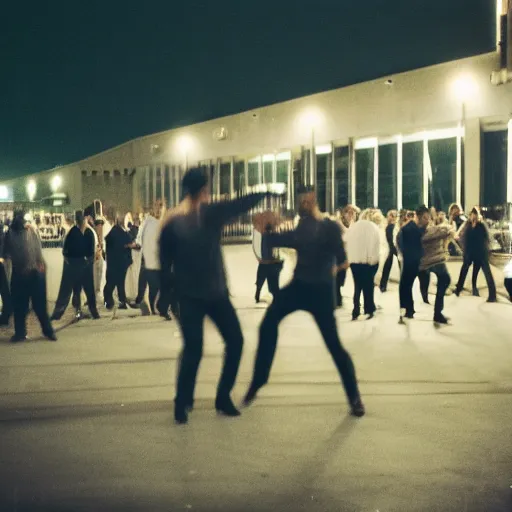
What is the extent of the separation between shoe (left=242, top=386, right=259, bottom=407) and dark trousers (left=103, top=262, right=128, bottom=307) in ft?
29.7

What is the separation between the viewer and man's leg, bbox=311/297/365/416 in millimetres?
7520

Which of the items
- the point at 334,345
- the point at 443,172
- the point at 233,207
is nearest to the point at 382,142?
the point at 443,172

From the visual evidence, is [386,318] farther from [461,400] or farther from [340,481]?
[340,481]

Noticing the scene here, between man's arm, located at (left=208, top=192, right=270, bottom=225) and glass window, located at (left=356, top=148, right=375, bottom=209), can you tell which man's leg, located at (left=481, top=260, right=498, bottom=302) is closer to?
man's arm, located at (left=208, top=192, right=270, bottom=225)

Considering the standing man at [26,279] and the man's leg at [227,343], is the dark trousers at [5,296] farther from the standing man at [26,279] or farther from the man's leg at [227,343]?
the man's leg at [227,343]

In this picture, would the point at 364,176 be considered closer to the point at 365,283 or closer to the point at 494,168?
the point at 494,168

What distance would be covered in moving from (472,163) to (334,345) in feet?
67.7

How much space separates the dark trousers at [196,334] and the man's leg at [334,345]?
0.66 metres

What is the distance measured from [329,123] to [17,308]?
2250 centimetres

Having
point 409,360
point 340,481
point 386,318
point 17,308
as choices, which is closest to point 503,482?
point 340,481

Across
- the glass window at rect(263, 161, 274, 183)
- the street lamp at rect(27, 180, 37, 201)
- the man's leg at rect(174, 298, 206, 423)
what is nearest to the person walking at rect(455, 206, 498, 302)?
the man's leg at rect(174, 298, 206, 423)

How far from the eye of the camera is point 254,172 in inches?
1582

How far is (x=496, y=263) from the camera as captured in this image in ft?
66.5

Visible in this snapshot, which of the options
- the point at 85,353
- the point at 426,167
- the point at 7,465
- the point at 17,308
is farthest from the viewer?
the point at 426,167
